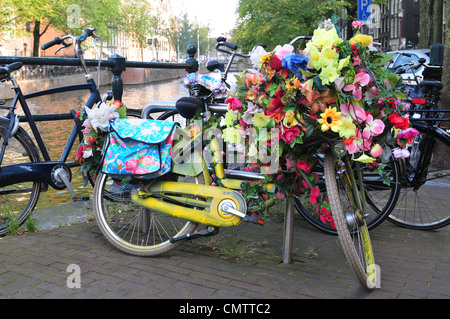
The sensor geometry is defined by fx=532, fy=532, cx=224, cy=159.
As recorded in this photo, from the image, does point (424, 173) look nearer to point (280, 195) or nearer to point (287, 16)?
point (280, 195)

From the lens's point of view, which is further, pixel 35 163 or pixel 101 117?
pixel 35 163

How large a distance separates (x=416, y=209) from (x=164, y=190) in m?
2.25

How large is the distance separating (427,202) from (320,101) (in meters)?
2.29

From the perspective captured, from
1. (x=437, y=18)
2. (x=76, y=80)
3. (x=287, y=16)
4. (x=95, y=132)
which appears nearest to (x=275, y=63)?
(x=95, y=132)

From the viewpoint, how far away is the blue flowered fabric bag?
352 centimetres

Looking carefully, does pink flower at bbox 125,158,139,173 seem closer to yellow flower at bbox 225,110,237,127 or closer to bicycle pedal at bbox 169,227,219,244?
bicycle pedal at bbox 169,227,219,244

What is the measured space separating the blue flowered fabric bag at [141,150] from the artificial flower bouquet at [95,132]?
0.52ft

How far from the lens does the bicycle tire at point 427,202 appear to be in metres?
4.17

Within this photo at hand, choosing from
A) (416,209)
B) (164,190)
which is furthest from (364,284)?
(416,209)

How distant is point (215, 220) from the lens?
135 inches

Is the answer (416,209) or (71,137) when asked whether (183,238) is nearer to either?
(71,137)

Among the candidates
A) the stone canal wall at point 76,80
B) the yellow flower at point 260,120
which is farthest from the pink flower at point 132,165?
the stone canal wall at point 76,80

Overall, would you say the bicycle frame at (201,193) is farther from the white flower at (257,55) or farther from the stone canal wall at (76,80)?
the stone canal wall at (76,80)

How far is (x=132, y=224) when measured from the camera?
13.8 feet
